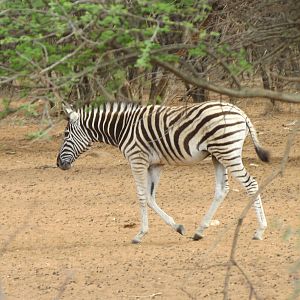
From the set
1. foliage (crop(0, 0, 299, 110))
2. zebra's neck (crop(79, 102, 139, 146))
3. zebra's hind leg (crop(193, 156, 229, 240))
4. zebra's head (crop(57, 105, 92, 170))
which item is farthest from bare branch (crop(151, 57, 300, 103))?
zebra's head (crop(57, 105, 92, 170))

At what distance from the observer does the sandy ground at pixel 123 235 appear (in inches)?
330

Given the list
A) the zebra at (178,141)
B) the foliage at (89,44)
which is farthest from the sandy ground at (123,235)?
the foliage at (89,44)

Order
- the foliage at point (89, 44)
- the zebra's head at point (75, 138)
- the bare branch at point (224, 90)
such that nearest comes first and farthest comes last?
the foliage at point (89, 44) < the bare branch at point (224, 90) < the zebra's head at point (75, 138)

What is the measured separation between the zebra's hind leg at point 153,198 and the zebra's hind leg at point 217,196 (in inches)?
8.7

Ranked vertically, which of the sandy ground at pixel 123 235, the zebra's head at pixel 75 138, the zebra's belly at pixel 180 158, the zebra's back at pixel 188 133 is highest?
the zebra's back at pixel 188 133

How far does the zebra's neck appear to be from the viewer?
432 inches

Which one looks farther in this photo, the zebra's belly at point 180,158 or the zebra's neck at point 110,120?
the zebra's neck at point 110,120

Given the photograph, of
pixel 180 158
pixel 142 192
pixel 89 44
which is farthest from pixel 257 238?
pixel 89 44

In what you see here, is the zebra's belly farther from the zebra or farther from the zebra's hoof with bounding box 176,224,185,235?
the zebra's hoof with bounding box 176,224,185,235

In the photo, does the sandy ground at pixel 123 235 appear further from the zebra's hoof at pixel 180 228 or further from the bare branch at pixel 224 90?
the bare branch at pixel 224 90

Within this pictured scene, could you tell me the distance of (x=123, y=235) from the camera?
1073 cm

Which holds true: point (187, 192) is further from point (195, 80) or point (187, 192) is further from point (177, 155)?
point (195, 80)

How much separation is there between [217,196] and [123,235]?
119 cm

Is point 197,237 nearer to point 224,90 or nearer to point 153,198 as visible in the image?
point 153,198
